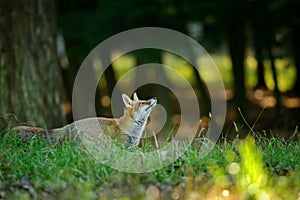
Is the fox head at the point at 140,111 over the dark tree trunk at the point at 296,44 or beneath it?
over

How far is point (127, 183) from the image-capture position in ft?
19.0

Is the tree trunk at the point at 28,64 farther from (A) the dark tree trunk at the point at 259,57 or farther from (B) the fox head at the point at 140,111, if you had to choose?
(A) the dark tree trunk at the point at 259,57

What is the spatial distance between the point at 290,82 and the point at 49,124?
371 inches

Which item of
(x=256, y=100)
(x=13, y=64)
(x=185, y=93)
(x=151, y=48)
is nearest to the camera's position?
(x=13, y=64)

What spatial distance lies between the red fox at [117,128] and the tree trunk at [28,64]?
268 cm

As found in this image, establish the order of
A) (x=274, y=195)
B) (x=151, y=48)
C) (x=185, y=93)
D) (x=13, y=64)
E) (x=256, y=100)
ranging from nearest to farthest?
(x=274, y=195) < (x=13, y=64) < (x=151, y=48) < (x=256, y=100) < (x=185, y=93)

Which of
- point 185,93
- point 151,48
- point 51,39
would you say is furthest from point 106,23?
point 185,93

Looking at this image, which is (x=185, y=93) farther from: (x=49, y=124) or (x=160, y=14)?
(x=49, y=124)

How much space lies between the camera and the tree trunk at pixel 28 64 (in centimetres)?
972

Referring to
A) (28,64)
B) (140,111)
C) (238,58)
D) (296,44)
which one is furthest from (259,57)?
(140,111)

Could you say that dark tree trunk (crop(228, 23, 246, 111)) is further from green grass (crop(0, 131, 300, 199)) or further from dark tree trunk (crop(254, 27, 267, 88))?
green grass (crop(0, 131, 300, 199))

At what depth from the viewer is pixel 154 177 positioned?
587 cm

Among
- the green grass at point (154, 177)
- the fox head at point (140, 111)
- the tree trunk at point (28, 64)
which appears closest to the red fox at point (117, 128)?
the fox head at point (140, 111)

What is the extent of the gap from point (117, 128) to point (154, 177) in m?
1.26
